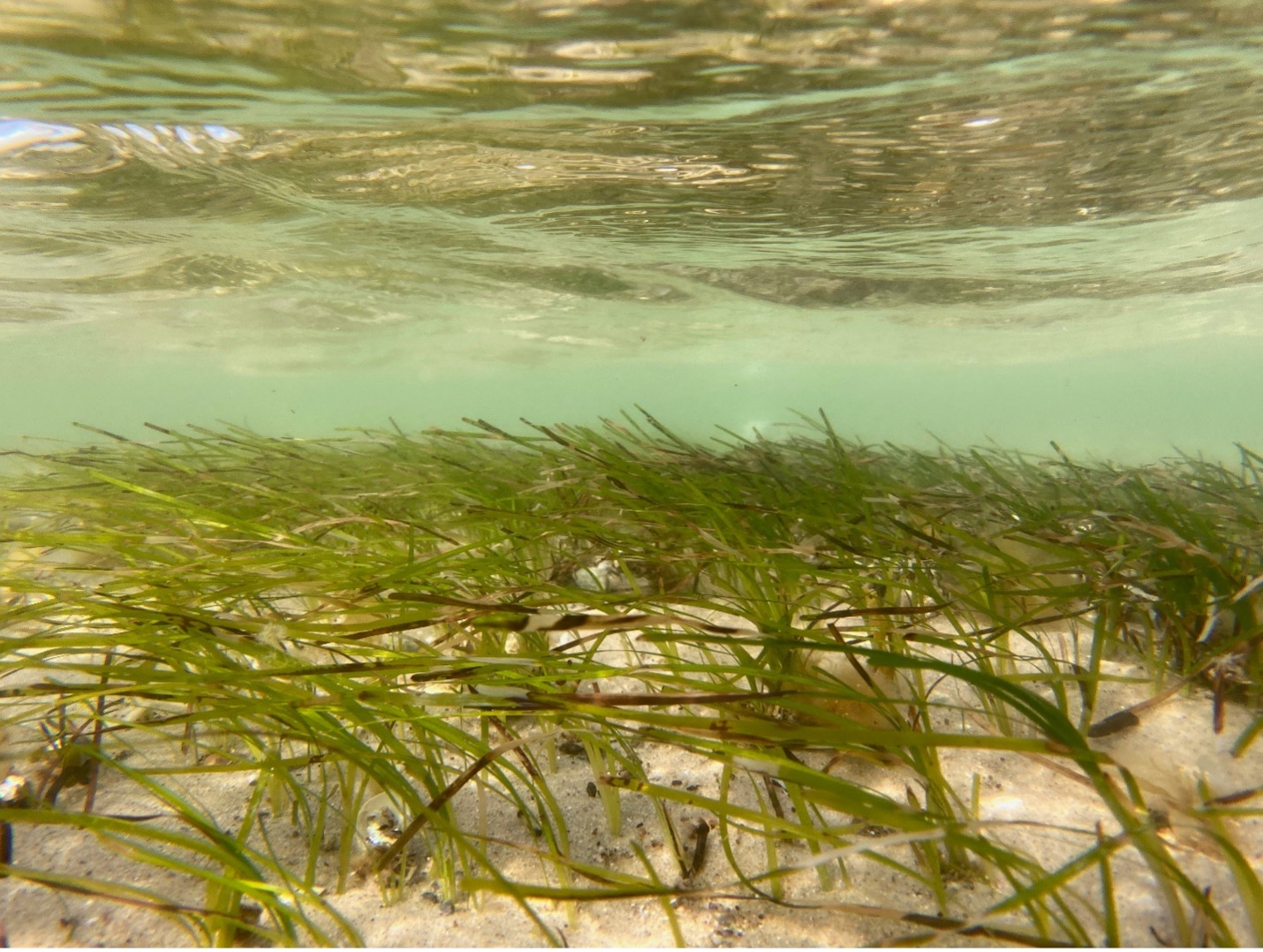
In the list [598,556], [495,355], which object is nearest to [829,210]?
[598,556]

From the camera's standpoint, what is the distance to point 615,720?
1.89m

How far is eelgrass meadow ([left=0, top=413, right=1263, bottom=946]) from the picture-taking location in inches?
44.0

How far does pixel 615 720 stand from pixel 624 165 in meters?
7.24

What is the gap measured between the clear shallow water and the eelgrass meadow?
416 centimetres

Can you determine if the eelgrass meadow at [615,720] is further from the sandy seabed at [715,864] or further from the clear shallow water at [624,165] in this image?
the clear shallow water at [624,165]

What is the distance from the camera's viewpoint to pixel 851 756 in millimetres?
1720

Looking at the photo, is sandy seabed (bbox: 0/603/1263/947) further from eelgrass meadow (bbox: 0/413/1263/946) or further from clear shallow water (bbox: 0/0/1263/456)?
clear shallow water (bbox: 0/0/1263/456)

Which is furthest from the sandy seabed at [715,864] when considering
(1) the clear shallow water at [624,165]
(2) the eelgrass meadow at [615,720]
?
(1) the clear shallow water at [624,165]

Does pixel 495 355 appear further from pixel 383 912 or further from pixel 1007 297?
pixel 383 912

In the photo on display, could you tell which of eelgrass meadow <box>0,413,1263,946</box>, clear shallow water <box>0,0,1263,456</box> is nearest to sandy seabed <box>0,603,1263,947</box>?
eelgrass meadow <box>0,413,1263,946</box>

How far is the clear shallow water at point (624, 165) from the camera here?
4723 millimetres

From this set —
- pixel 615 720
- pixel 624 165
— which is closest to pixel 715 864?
pixel 615 720

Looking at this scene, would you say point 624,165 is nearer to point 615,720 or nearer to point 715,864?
point 615,720

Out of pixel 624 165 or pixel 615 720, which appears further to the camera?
pixel 624 165
